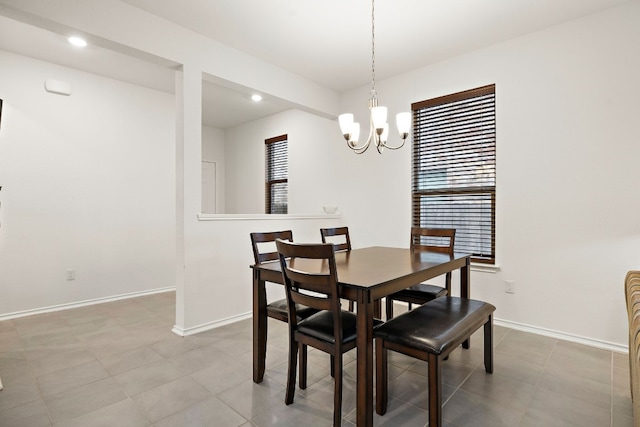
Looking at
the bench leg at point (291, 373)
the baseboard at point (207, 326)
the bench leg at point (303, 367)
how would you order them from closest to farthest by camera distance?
the bench leg at point (291, 373) → the bench leg at point (303, 367) → the baseboard at point (207, 326)

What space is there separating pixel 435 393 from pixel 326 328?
0.59m

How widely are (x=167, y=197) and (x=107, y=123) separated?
43.9 inches

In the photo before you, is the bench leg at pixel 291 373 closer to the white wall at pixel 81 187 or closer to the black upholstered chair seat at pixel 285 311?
the black upholstered chair seat at pixel 285 311

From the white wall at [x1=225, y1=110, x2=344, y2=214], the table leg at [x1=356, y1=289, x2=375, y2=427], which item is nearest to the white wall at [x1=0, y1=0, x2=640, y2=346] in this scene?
the white wall at [x1=225, y1=110, x2=344, y2=214]

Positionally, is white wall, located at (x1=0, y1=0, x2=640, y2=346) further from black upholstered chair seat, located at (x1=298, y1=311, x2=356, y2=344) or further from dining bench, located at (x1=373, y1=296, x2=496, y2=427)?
black upholstered chair seat, located at (x1=298, y1=311, x2=356, y2=344)

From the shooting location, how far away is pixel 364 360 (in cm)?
161

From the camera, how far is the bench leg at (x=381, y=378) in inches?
70.8

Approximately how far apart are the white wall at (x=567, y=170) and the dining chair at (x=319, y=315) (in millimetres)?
2065

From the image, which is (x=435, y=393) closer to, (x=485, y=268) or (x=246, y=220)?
(x=485, y=268)

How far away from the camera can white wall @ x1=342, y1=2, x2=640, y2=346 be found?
267cm

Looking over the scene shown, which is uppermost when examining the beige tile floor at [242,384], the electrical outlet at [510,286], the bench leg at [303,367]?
the electrical outlet at [510,286]

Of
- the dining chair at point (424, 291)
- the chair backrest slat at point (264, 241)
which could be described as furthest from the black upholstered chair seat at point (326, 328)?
the dining chair at point (424, 291)

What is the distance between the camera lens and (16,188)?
137 inches

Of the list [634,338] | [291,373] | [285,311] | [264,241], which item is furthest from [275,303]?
[634,338]
